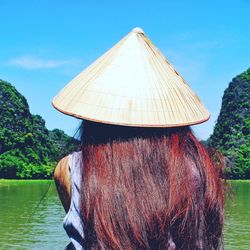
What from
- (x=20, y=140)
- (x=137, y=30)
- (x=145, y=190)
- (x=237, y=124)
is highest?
(x=237, y=124)

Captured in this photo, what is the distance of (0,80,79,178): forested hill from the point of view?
1512 inches

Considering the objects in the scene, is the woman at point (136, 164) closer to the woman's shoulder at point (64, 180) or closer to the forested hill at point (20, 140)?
the woman's shoulder at point (64, 180)

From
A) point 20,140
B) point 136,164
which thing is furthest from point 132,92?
point 20,140

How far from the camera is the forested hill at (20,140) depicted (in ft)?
126

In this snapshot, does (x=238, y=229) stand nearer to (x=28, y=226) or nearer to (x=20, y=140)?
(x=28, y=226)

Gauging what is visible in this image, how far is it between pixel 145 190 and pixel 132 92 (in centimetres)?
15

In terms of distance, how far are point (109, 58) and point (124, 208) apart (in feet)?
0.77

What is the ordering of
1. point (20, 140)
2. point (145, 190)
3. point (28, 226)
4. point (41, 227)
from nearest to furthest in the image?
1. point (145, 190)
2. point (41, 227)
3. point (28, 226)
4. point (20, 140)

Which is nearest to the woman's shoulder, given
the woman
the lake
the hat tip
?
the woman

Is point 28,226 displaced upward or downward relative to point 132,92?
downward

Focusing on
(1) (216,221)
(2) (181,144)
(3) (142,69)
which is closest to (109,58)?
(3) (142,69)

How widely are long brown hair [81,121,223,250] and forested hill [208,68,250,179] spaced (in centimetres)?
4141

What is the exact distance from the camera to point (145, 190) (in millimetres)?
900

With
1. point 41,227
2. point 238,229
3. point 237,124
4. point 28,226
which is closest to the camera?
point 238,229
